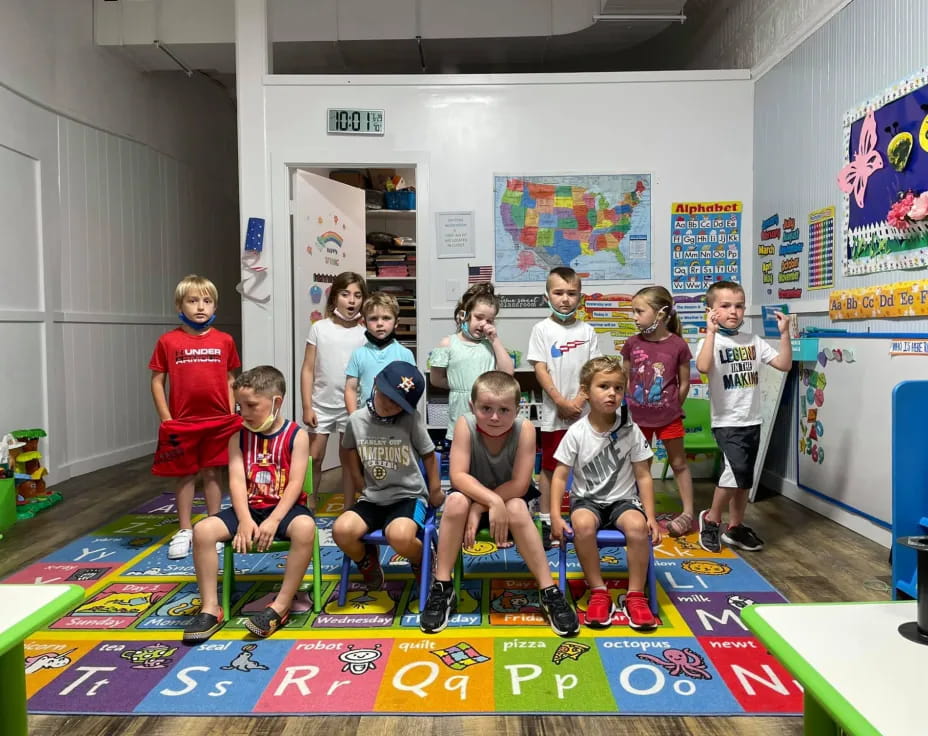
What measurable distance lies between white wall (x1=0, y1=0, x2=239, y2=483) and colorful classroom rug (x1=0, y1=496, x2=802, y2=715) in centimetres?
210

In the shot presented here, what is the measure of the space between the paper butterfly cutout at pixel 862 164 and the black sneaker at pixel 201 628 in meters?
3.11

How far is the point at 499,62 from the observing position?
5.88 m

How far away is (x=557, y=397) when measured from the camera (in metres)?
3.03

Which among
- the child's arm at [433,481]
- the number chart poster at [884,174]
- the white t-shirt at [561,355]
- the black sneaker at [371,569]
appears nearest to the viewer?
the child's arm at [433,481]

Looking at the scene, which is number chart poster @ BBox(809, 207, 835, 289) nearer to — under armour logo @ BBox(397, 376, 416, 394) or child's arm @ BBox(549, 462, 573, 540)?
child's arm @ BBox(549, 462, 573, 540)

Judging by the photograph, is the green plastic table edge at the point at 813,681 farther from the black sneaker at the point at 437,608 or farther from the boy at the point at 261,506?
the boy at the point at 261,506

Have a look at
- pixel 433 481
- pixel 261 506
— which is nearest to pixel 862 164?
pixel 433 481

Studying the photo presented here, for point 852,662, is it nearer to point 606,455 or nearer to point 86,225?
point 606,455

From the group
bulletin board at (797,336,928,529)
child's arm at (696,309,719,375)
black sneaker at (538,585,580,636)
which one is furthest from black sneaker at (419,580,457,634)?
bulletin board at (797,336,928,529)

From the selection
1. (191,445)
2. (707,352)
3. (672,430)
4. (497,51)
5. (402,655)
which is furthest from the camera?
(497,51)

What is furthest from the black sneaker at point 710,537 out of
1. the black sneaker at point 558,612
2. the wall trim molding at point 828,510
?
the black sneaker at point 558,612

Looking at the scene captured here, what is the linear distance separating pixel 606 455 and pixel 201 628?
1397 mm

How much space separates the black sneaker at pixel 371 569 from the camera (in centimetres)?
256

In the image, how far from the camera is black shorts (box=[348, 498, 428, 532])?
7.61 ft
